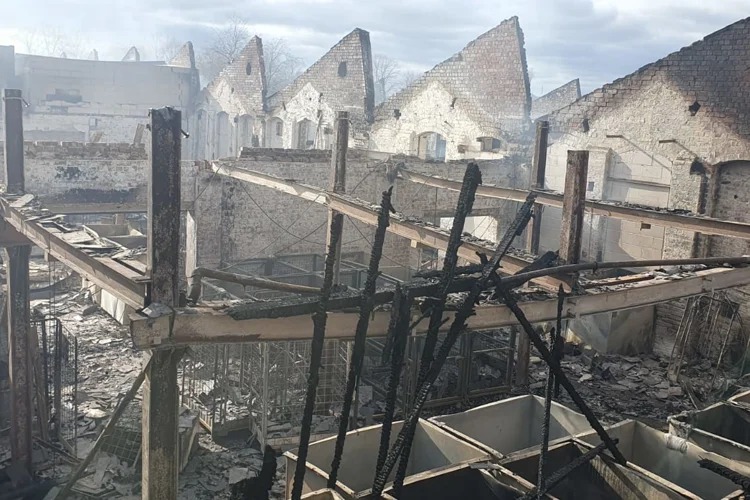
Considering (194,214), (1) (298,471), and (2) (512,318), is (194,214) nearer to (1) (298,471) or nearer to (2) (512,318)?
(2) (512,318)

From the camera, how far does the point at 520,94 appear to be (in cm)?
1825

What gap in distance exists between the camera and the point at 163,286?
5.09 metres

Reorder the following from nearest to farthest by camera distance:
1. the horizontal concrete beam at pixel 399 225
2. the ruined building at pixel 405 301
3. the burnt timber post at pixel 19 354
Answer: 1. the ruined building at pixel 405 301
2. the horizontal concrete beam at pixel 399 225
3. the burnt timber post at pixel 19 354

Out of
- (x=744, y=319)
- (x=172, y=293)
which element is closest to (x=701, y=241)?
(x=744, y=319)

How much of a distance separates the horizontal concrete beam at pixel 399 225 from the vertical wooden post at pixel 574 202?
2.76 feet

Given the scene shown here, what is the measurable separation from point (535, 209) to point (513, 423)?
18.1 feet

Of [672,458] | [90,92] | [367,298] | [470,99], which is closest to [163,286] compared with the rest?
[367,298]

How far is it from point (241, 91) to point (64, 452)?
68.9ft

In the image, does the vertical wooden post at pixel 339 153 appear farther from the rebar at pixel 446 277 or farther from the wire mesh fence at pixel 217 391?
the rebar at pixel 446 277

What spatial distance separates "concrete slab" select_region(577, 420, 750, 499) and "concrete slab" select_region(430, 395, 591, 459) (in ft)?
1.70

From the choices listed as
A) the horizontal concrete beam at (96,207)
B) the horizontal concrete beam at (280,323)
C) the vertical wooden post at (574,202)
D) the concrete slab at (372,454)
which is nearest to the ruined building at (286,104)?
the horizontal concrete beam at (96,207)

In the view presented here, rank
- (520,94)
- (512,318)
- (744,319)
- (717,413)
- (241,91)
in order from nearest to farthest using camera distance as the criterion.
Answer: (512,318) < (717,413) < (744,319) < (520,94) < (241,91)

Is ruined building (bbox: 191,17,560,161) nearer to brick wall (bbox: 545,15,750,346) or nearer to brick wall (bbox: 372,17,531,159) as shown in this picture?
brick wall (bbox: 372,17,531,159)

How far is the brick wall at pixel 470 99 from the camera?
1839cm
